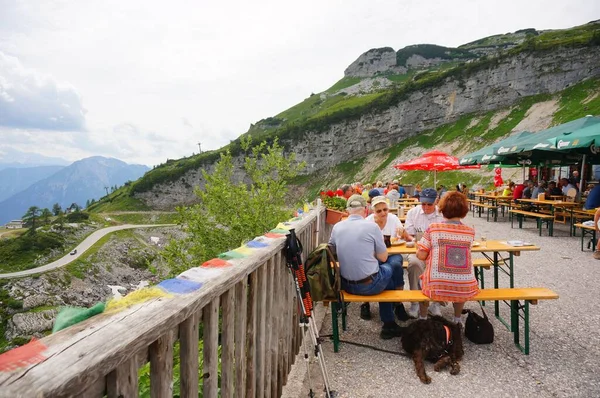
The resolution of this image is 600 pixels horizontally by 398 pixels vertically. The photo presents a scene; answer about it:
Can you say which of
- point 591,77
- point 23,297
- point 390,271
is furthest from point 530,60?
point 23,297

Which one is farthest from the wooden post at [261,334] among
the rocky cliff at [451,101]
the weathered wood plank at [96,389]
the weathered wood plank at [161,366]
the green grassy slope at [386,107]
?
the rocky cliff at [451,101]

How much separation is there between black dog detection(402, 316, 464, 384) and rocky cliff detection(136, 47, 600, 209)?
65.6 metres

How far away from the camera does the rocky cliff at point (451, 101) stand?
5566 cm

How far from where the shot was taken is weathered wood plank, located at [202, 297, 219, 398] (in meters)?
2.25

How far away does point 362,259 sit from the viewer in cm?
498

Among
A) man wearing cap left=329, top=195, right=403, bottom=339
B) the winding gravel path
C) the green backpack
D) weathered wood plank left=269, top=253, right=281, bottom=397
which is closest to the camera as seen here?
weathered wood plank left=269, top=253, right=281, bottom=397

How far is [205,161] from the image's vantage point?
4045 inches

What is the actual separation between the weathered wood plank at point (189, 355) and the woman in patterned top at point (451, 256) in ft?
11.5

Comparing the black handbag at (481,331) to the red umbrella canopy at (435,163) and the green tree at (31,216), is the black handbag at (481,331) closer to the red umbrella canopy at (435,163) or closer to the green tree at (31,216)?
the red umbrella canopy at (435,163)

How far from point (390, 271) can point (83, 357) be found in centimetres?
448

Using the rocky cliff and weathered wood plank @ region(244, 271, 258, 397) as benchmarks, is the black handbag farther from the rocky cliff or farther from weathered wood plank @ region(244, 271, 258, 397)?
the rocky cliff

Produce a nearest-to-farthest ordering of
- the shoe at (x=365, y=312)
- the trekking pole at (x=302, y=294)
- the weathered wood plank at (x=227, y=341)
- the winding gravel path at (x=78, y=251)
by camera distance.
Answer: the weathered wood plank at (x=227, y=341) < the trekking pole at (x=302, y=294) < the shoe at (x=365, y=312) < the winding gravel path at (x=78, y=251)

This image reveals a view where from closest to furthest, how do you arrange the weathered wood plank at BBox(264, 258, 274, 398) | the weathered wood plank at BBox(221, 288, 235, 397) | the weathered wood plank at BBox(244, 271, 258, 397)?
the weathered wood plank at BBox(221, 288, 235, 397) → the weathered wood plank at BBox(244, 271, 258, 397) → the weathered wood plank at BBox(264, 258, 274, 398)

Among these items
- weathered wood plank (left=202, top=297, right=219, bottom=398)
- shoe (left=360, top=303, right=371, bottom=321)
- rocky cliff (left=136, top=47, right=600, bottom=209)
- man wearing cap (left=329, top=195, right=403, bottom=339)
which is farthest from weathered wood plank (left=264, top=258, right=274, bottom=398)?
rocky cliff (left=136, top=47, right=600, bottom=209)
